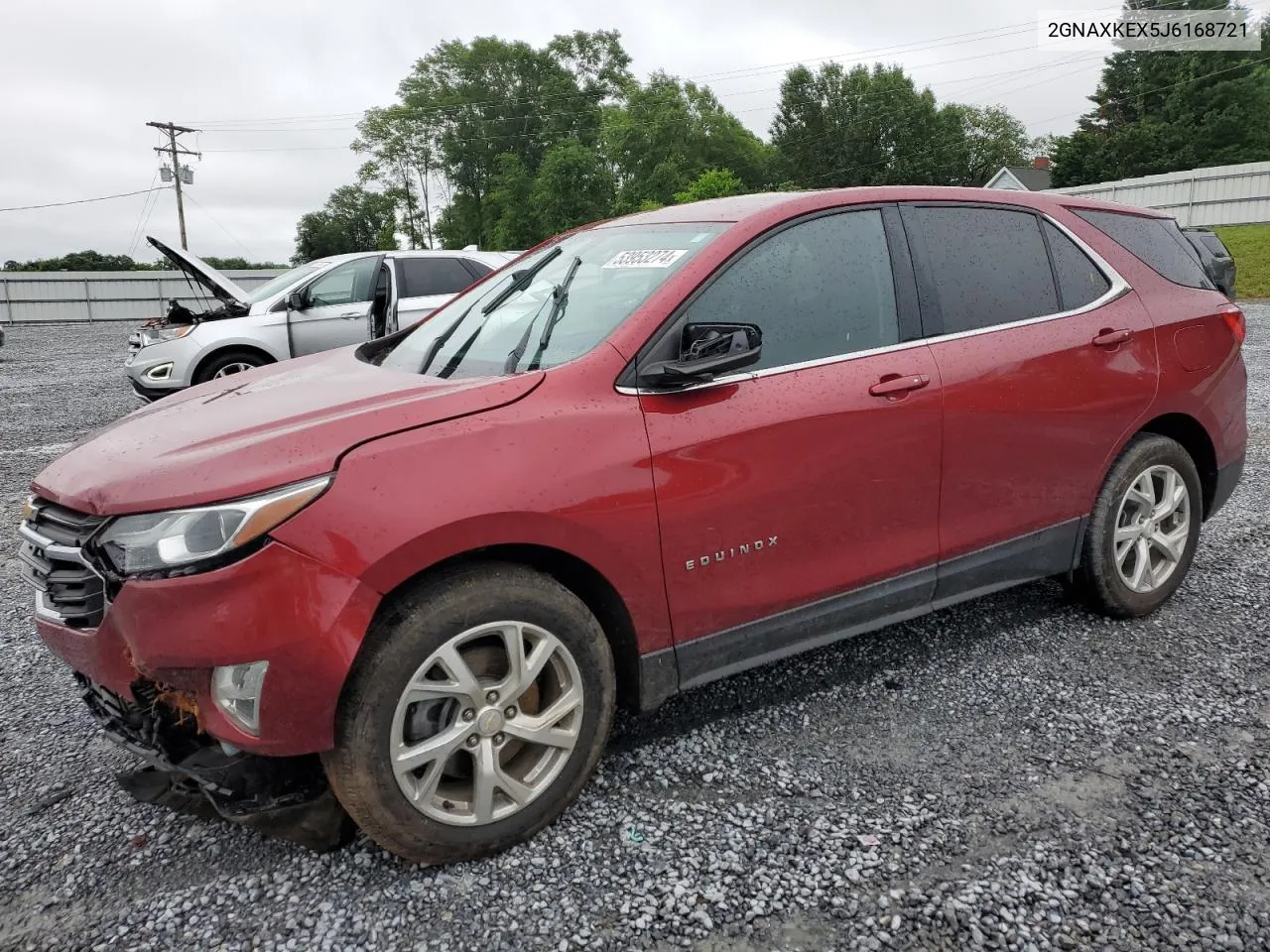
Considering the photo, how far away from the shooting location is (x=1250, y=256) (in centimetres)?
2211

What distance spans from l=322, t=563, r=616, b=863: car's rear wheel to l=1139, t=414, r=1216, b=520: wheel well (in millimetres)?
2737

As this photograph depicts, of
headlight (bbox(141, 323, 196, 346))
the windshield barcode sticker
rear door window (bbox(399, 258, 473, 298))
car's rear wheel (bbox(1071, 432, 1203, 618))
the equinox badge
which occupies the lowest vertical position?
car's rear wheel (bbox(1071, 432, 1203, 618))

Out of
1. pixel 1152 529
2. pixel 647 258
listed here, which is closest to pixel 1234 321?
pixel 1152 529

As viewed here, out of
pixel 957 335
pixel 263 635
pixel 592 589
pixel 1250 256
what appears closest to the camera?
pixel 263 635

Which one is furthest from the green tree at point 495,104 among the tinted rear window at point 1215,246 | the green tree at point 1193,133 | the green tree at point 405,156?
the tinted rear window at point 1215,246

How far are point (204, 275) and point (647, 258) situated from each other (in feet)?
24.4

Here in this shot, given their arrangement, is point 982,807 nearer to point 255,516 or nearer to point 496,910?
point 496,910

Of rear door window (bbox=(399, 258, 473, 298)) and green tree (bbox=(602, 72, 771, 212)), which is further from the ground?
green tree (bbox=(602, 72, 771, 212))

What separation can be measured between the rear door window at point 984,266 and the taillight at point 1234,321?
1010 mm

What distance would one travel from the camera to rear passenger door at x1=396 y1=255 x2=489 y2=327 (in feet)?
30.6

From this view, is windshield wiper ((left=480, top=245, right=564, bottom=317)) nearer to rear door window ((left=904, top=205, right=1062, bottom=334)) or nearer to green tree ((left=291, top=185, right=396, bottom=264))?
rear door window ((left=904, top=205, right=1062, bottom=334))

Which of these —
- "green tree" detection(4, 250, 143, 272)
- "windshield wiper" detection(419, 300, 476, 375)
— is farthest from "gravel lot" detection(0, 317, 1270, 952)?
"green tree" detection(4, 250, 143, 272)

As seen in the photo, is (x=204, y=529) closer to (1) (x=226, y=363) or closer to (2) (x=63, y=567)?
(2) (x=63, y=567)

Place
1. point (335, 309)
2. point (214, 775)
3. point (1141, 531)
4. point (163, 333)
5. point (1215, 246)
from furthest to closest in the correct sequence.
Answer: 1. point (163, 333)
2. point (335, 309)
3. point (1215, 246)
4. point (1141, 531)
5. point (214, 775)
